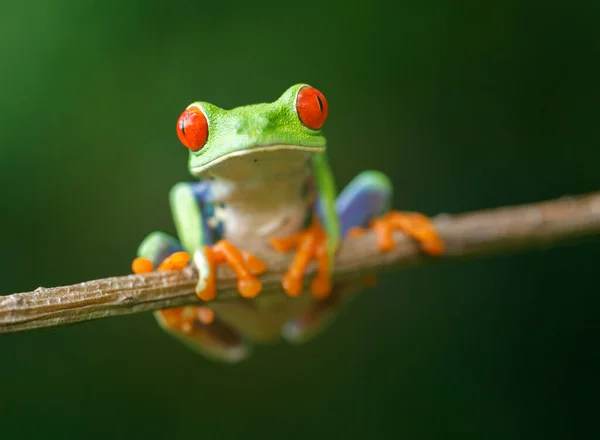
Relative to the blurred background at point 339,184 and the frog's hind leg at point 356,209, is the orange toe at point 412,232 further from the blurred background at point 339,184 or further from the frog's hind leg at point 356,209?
the blurred background at point 339,184


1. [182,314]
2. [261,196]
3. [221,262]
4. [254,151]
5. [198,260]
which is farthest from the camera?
[182,314]

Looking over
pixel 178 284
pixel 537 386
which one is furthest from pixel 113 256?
pixel 537 386

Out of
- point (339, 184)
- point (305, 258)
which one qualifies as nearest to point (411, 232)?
point (305, 258)

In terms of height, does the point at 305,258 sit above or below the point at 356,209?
below

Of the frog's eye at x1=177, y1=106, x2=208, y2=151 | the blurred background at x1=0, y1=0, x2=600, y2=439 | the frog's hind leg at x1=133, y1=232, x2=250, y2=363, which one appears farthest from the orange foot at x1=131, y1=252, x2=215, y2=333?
the blurred background at x1=0, y1=0, x2=600, y2=439

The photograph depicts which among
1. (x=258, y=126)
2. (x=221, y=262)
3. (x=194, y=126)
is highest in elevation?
(x=194, y=126)

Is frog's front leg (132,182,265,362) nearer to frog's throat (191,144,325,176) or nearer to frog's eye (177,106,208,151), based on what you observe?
frog's throat (191,144,325,176)

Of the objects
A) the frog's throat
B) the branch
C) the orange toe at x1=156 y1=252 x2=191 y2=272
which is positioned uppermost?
the frog's throat

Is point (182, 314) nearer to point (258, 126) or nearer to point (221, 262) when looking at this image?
point (221, 262)
